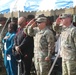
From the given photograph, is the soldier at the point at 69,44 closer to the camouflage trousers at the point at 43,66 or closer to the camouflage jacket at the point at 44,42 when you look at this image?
the camouflage jacket at the point at 44,42

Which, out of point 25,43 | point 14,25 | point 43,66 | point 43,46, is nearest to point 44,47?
point 43,46

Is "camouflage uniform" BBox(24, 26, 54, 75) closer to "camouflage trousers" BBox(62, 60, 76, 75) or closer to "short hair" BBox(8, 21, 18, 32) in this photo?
"camouflage trousers" BBox(62, 60, 76, 75)

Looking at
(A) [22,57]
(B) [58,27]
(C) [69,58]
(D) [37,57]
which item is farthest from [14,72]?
(C) [69,58]

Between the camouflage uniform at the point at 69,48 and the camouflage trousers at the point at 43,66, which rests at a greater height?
the camouflage uniform at the point at 69,48

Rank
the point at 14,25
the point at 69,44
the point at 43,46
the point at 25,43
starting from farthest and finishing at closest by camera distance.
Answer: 1. the point at 14,25
2. the point at 25,43
3. the point at 43,46
4. the point at 69,44

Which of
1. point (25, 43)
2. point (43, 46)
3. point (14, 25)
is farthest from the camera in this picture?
point (14, 25)

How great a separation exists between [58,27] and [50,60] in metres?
0.84

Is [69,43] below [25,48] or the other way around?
the other way around

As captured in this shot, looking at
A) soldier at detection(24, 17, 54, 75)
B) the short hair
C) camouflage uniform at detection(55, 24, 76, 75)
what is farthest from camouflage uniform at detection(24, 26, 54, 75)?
the short hair

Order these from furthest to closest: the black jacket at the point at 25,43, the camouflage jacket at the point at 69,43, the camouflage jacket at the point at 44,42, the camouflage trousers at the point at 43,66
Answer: the black jacket at the point at 25,43, the camouflage trousers at the point at 43,66, the camouflage jacket at the point at 44,42, the camouflage jacket at the point at 69,43

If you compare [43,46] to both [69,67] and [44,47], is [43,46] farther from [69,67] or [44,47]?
[69,67]

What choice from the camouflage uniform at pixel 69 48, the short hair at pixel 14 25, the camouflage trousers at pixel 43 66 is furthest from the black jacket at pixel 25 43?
the camouflage uniform at pixel 69 48

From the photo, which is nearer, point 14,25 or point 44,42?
point 44,42

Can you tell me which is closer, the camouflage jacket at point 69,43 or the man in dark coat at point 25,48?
the camouflage jacket at point 69,43
